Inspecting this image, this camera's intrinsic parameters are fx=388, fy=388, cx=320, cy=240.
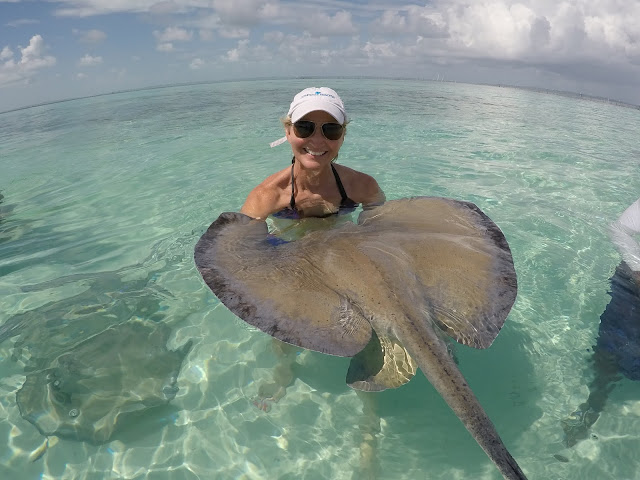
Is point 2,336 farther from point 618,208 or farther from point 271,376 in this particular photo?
point 618,208

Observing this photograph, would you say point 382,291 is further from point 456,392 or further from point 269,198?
point 269,198

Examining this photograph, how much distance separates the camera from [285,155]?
12.2 meters

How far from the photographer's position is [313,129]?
3.92 meters

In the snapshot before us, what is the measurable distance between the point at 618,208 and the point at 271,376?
309 inches

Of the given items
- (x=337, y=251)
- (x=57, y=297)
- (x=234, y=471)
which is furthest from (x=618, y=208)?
(x=57, y=297)

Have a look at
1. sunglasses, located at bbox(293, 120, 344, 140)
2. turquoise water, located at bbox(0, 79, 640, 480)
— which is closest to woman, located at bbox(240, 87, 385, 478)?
sunglasses, located at bbox(293, 120, 344, 140)

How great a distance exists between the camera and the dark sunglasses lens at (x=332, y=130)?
3.91m

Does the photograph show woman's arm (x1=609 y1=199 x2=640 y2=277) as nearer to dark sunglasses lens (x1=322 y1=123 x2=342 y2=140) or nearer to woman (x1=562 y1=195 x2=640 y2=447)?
woman (x1=562 y1=195 x2=640 y2=447)

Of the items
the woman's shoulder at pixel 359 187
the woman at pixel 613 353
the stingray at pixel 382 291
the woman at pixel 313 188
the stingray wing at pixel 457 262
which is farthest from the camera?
the woman's shoulder at pixel 359 187

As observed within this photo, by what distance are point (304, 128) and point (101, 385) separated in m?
3.17

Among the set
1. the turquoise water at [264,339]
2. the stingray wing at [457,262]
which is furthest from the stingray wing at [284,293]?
the turquoise water at [264,339]

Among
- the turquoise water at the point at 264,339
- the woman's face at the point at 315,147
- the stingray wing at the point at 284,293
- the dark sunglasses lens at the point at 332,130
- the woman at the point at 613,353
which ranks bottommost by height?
the turquoise water at the point at 264,339

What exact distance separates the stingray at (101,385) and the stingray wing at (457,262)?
256 cm

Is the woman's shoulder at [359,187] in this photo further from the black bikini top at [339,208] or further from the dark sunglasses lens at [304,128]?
the dark sunglasses lens at [304,128]
